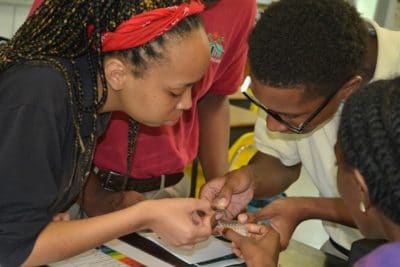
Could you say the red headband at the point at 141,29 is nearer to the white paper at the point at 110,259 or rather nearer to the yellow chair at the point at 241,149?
the white paper at the point at 110,259

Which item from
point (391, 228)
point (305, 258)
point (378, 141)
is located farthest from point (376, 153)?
point (305, 258)

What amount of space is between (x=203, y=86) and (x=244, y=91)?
0.18m

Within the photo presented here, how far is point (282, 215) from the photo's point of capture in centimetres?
165

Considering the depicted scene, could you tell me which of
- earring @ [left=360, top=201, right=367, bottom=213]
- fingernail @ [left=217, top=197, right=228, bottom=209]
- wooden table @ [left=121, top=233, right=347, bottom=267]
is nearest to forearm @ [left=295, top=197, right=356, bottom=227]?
wooden table @ [left=121, top=233, right=347, bottom=267]

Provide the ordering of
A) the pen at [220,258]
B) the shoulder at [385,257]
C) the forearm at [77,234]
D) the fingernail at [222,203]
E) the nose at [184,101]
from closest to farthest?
1. the shoulder at [385,257]
2. the forearm at [77,234]
3. the nose at [184,101]
4. the pen at [220,258]
5. the fingernail at [222,203]

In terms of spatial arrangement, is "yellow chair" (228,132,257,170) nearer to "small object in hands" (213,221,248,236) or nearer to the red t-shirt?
the red t-shirt

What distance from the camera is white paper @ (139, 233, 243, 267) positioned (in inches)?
53.2

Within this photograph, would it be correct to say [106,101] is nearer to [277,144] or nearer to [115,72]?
[115,72]

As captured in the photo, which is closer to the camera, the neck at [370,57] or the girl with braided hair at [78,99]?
the girl with braided hair at [78,99]

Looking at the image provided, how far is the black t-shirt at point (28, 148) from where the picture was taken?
98cm

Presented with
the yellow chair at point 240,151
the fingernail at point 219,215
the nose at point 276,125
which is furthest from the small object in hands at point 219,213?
the yellow chair at point 240,151

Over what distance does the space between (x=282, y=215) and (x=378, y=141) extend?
0.82 metres

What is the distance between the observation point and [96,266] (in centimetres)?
124

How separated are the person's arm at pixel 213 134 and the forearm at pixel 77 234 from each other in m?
0.86
